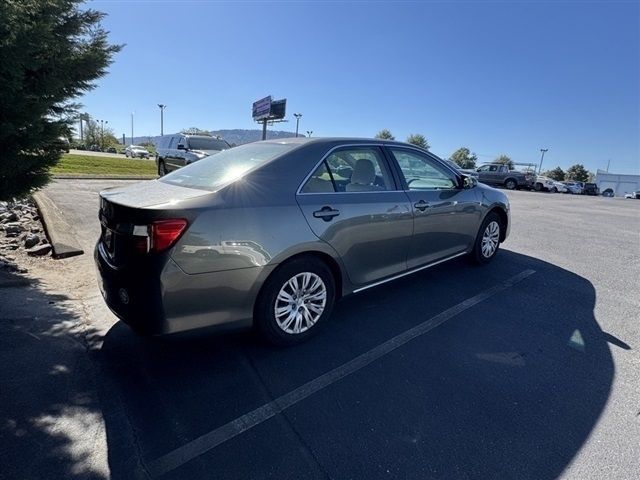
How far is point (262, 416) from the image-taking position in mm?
2348

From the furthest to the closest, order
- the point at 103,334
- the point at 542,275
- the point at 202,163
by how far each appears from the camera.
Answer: the point at 542,275
the point at 202,163
the point at 103,334

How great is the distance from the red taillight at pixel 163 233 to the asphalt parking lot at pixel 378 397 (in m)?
0.65

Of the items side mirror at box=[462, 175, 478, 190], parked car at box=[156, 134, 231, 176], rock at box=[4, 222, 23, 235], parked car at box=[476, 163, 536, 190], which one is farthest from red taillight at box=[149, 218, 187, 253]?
parked car at box=[476, 163, 536, 190]

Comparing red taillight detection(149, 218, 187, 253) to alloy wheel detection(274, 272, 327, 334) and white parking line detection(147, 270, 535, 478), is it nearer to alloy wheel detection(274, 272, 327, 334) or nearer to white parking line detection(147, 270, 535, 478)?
alloy wheel detection(274, 272, 327, 334)

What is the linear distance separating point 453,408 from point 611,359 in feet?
5.13

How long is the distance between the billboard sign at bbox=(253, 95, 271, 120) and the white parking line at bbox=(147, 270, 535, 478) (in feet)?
113

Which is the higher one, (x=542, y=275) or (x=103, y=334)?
(x=542, y=275)

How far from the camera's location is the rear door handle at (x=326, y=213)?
3057 millimetres

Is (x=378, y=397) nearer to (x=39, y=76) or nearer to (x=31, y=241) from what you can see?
(x=39, y=76)

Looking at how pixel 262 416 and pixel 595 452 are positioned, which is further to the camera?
pixel 262 416

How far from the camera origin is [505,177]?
96.4 feet

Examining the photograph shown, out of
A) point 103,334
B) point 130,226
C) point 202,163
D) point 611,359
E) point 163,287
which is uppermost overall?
point 202,163

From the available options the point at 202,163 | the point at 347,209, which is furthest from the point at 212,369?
the point at 202,163

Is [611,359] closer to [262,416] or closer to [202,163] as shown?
[262,416]
